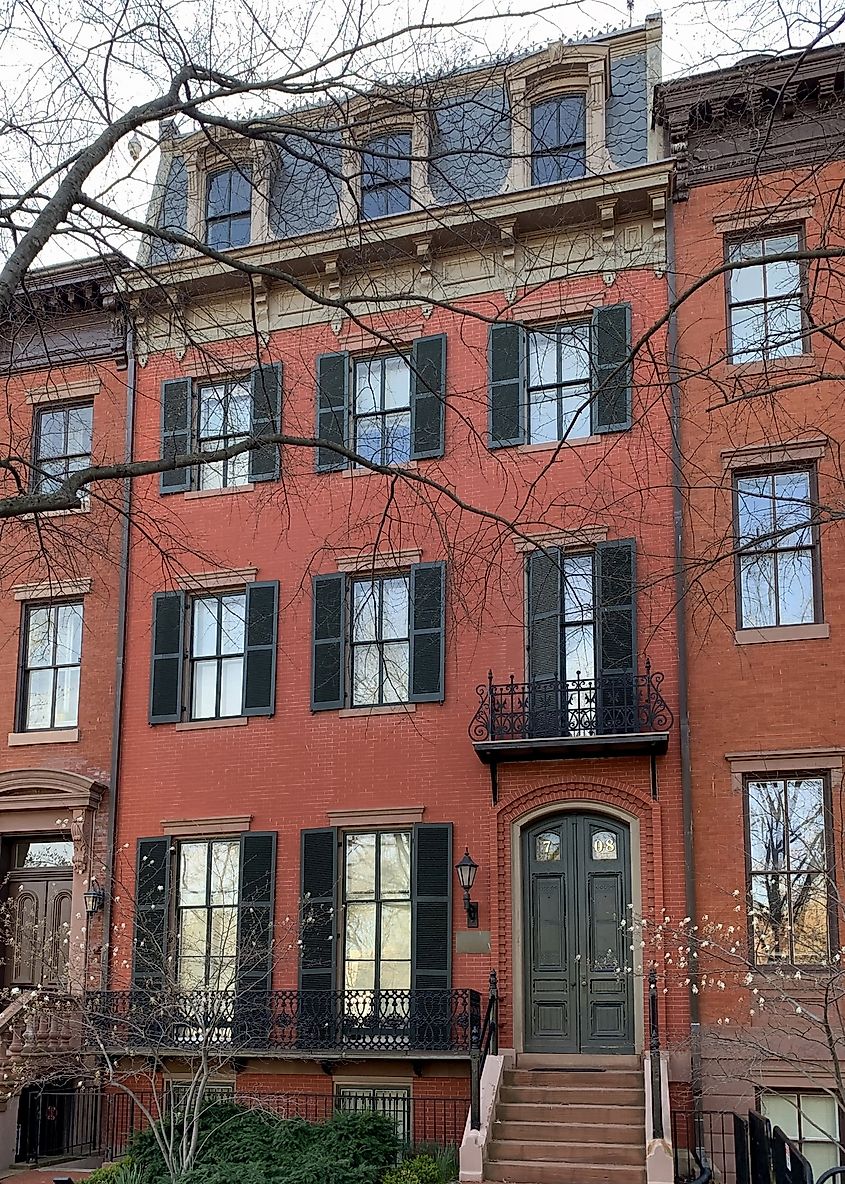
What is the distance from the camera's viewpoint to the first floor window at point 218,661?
2012cm

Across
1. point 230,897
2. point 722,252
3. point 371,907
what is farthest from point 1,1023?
point 722,252

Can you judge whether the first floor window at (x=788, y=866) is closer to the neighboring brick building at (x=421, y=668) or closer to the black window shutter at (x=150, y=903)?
the neighboring brick building at (x=421, y=668)

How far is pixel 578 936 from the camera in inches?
687

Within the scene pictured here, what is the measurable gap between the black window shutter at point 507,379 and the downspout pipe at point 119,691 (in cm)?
501

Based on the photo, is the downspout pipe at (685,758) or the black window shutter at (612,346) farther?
the black window shutter at (612,346)

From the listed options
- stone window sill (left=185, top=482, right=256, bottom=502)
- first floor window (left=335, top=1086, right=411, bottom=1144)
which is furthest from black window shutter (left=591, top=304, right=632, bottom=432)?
first floor window (left=335, top=1086, right=411, bottom=1144)

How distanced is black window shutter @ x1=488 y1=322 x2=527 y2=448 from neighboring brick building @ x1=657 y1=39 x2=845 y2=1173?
225 cm

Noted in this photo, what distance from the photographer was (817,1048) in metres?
15.8

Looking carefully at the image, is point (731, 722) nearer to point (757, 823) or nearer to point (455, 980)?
point (757, 823)

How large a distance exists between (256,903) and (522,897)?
3.70 metres

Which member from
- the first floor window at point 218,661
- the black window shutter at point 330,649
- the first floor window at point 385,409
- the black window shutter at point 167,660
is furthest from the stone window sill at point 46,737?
the first floor window at point 385,409

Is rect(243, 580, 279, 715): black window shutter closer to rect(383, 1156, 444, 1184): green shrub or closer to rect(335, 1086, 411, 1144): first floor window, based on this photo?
rect(335, 1086, 411, 1144): first floor window

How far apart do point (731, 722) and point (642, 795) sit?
141 cm

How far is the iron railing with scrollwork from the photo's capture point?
17.1 meters
